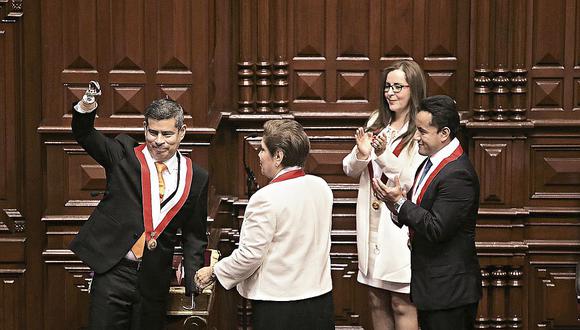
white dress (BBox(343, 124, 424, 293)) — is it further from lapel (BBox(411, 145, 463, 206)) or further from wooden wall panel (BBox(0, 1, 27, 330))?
wooden wall panel (BBox(0, 1, 27, 330))

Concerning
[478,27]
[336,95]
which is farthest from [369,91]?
[478,27]

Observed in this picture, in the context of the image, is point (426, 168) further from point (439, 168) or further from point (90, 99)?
point (90, 99)

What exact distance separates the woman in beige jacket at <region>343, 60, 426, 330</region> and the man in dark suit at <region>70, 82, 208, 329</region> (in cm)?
101

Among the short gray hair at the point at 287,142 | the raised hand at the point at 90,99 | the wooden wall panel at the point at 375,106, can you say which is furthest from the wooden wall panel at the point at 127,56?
the short gray hair at the point at 287,142

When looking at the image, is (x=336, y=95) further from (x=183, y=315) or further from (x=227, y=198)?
(x=183, y=315)

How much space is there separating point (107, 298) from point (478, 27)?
9.29 feet

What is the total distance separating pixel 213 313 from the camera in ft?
23.4

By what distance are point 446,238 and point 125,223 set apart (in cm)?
140

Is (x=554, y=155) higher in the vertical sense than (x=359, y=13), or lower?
lower

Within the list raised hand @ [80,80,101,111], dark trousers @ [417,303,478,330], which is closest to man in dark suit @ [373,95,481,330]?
dark trousers @ [417,303,478,330]

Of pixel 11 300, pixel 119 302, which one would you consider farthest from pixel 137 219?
pixel 11 300

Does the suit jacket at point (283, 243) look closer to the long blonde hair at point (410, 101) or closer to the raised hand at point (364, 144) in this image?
the raised hand at point (364, 144)

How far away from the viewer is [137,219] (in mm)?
→ 5910

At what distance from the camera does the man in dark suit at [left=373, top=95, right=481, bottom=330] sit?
573cm
